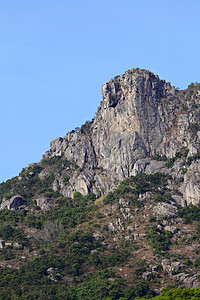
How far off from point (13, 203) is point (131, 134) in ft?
119

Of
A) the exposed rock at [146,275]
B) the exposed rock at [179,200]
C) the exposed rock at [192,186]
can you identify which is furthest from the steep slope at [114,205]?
the exposed rock at [192,186]

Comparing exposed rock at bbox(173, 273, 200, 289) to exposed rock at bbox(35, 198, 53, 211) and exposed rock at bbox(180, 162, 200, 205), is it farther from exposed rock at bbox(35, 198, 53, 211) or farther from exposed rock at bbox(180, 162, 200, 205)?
exposed rock at bbox(35, 198, 53, 211)

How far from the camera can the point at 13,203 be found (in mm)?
170250

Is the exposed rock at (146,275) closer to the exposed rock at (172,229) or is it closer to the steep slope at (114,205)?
the steep slope at (114,205)

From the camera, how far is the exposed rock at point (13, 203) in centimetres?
16988

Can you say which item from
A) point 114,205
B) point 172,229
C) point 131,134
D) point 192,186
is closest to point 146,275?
point 172,229

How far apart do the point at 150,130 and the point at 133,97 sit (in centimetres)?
1040

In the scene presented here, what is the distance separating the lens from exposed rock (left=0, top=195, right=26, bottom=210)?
6688 inches

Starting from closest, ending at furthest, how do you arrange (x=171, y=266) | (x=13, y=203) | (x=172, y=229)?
(x=171, y=266) < (x=172, y=229) < (x=13, y=203)

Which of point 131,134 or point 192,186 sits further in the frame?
point 131,134

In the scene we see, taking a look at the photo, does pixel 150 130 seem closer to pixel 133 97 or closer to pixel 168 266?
pixel 133 97

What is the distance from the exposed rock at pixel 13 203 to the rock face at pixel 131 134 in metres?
10.5

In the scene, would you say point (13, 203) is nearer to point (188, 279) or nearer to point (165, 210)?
point (165, 210)

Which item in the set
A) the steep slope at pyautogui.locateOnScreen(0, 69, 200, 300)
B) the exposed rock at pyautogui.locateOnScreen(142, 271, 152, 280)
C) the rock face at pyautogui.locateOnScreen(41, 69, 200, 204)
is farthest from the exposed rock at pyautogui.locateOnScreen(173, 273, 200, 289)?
the rock face at pyautogui.locateOnScreen(41, 69, 200, 204)
